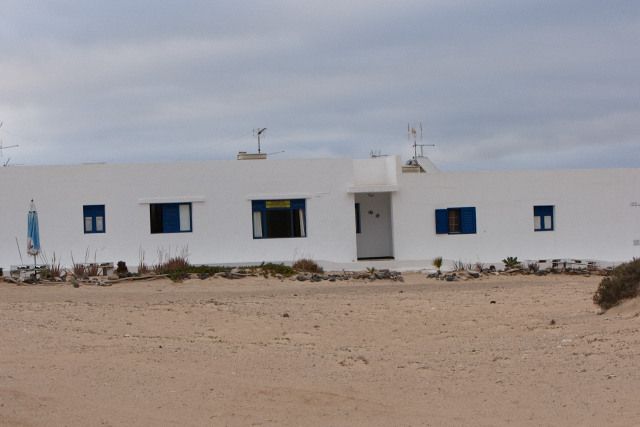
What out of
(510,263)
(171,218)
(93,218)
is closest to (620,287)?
(510,263)

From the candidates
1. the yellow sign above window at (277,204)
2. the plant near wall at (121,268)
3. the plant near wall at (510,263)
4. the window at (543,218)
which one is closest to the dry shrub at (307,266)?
the yellow sign above window at (277,204)

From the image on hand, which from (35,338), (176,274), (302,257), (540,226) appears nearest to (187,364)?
(35,338)

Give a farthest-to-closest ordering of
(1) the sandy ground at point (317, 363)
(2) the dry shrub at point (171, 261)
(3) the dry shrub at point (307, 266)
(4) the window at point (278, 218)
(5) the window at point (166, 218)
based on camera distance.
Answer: (4) the window at point (278, 218)
(5) the window at point (166, 218)
(3) the dry shrub at point (307, 266)
(2) the dry shrub at point (171, 261)
(1) the sandy ground at point (317, 363)

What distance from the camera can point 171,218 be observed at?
23.0 m

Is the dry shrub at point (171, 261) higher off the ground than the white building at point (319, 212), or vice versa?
the white building at point (319, 212)

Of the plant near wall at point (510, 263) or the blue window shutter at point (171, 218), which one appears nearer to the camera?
the plant near wall at point (510, 263)

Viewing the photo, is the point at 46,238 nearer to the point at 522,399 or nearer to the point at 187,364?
the point at 187,364

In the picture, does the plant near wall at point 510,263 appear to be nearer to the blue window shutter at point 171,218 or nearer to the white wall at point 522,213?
the white wall at point 522,213

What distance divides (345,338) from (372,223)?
47.6ft

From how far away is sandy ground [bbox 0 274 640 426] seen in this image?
6582 millimetres

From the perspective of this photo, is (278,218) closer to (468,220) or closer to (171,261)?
(171,261)

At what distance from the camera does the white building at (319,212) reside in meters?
22.5

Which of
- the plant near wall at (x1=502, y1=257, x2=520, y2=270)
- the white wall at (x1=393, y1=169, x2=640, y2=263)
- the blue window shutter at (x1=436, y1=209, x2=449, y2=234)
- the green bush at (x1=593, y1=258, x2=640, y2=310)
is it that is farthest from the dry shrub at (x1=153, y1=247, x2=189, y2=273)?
the green bush at (x1=593, y1=258, x2=640, y2=310)

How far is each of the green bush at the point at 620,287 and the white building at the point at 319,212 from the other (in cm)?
1140
